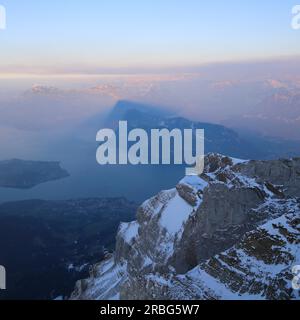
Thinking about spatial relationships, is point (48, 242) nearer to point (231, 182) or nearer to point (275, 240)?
point (231, 182)

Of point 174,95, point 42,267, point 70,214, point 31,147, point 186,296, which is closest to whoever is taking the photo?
Result: point 186,296

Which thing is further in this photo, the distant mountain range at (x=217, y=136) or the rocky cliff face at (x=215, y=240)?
the distant mountain range at (x=217, y=136)

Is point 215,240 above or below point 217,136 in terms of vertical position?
above

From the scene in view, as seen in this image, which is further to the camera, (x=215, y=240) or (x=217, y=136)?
(x=217, y=136)

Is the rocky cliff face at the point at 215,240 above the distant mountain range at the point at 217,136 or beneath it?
above

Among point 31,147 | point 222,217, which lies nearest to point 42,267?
point 222,217
